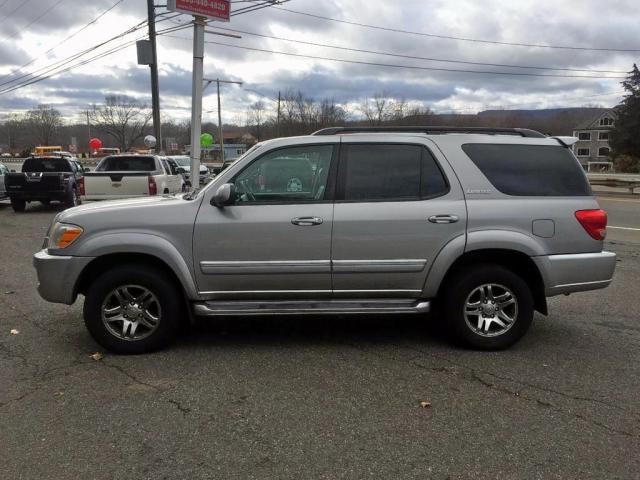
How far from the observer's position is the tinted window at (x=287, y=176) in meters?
4.52

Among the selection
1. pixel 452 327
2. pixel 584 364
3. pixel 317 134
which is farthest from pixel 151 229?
pixel 584 364

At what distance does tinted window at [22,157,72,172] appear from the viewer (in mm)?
17266

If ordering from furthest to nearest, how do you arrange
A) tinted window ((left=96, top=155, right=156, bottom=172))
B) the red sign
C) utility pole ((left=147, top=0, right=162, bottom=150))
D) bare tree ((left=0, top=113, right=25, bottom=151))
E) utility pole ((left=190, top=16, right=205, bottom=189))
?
bare tree ((left=0, top=113, right=25, bottom=151)), utility pole ((left=147, top=0, right=162, bottom=150)), tinted window ((left=96, top=155, right=156, bottom=172)), utility pole ((left=190, top=16, right=205, bottom=189)), the red sign

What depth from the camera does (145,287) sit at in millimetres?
4453

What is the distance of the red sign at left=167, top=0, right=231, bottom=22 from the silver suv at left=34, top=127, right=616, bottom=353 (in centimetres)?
798

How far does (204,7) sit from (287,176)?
8487 mm

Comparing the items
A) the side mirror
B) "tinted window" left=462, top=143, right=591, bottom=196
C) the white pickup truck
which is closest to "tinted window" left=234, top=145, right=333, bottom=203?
the side mirror

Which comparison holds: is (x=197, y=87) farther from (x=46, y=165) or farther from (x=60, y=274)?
(x=46, y=165)

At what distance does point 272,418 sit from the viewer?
136 inches

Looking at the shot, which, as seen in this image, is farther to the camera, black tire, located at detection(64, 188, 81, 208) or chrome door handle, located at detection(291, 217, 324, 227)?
black tire, located at detection(64, 188, 81, 208)

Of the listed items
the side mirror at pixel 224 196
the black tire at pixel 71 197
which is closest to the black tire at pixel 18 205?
the black tire at pixel 71 197

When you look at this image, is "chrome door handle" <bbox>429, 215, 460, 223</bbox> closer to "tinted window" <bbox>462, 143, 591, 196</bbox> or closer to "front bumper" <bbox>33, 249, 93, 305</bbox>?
"tinted window" <bbox>462, 143, 591, 196</bbox>

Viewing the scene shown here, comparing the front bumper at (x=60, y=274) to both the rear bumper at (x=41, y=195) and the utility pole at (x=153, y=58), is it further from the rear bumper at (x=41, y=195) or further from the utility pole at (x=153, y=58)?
the utility pole at (x=153, y=58)

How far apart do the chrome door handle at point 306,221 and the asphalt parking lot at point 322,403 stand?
3.65 ft
